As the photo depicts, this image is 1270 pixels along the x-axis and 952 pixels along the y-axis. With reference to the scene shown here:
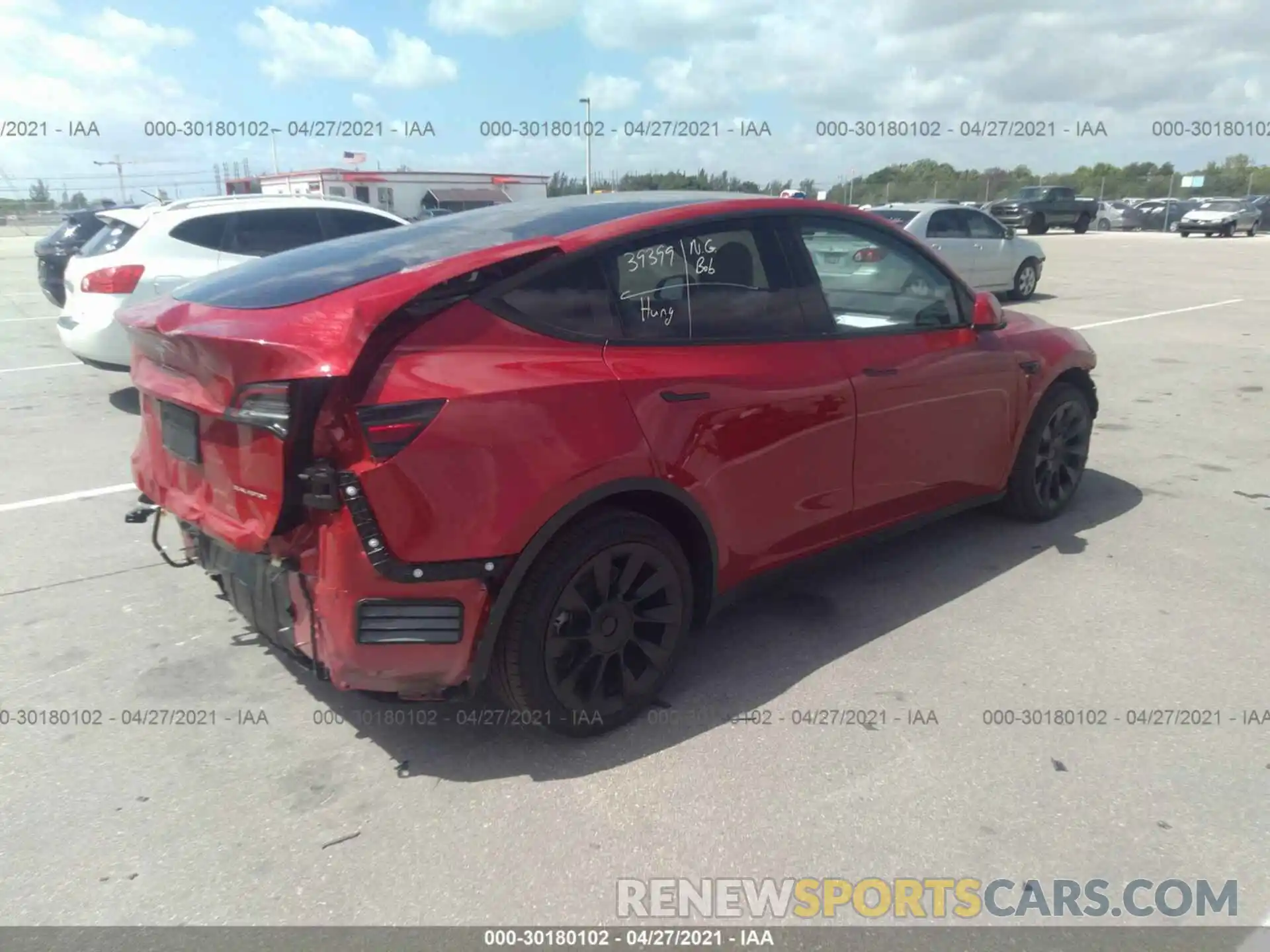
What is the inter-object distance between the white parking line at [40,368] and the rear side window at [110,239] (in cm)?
217

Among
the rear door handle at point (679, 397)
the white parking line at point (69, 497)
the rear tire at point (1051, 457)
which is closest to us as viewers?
the rear door handle at point (679, 397)

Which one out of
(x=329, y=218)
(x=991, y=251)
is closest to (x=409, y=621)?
(x=329, y=218)

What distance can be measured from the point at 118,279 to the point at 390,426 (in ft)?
19.9

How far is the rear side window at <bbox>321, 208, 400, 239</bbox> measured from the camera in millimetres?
8773

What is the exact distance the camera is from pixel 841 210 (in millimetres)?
3973

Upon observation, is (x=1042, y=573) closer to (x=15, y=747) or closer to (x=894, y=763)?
(x=894, y=763)

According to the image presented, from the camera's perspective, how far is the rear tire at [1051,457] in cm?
487

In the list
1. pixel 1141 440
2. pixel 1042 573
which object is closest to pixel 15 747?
pixel 1042 573

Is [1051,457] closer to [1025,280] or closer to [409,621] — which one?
[409,621]

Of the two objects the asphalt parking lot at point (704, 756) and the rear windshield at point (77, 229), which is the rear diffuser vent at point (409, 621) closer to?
the asphalt parking lot at point (704, 756)

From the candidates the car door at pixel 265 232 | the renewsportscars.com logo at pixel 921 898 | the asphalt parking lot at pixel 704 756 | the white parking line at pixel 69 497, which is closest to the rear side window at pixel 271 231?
the car door at pixel 265 232

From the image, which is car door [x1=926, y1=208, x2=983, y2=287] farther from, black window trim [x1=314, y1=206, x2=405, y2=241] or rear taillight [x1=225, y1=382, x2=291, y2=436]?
rear taillight [x1=225, y1=382, x2=291, y2=436]

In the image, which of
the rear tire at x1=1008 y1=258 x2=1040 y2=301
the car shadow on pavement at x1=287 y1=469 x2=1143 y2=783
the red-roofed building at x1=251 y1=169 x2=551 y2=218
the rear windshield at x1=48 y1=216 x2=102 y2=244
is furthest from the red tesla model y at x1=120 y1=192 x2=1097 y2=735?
the red-roofed building at x1=251 y1=169 x2=551 y2=218

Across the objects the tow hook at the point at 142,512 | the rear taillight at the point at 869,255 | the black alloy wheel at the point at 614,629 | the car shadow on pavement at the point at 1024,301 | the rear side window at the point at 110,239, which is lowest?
the black alloy wheel at the point at 614,629
